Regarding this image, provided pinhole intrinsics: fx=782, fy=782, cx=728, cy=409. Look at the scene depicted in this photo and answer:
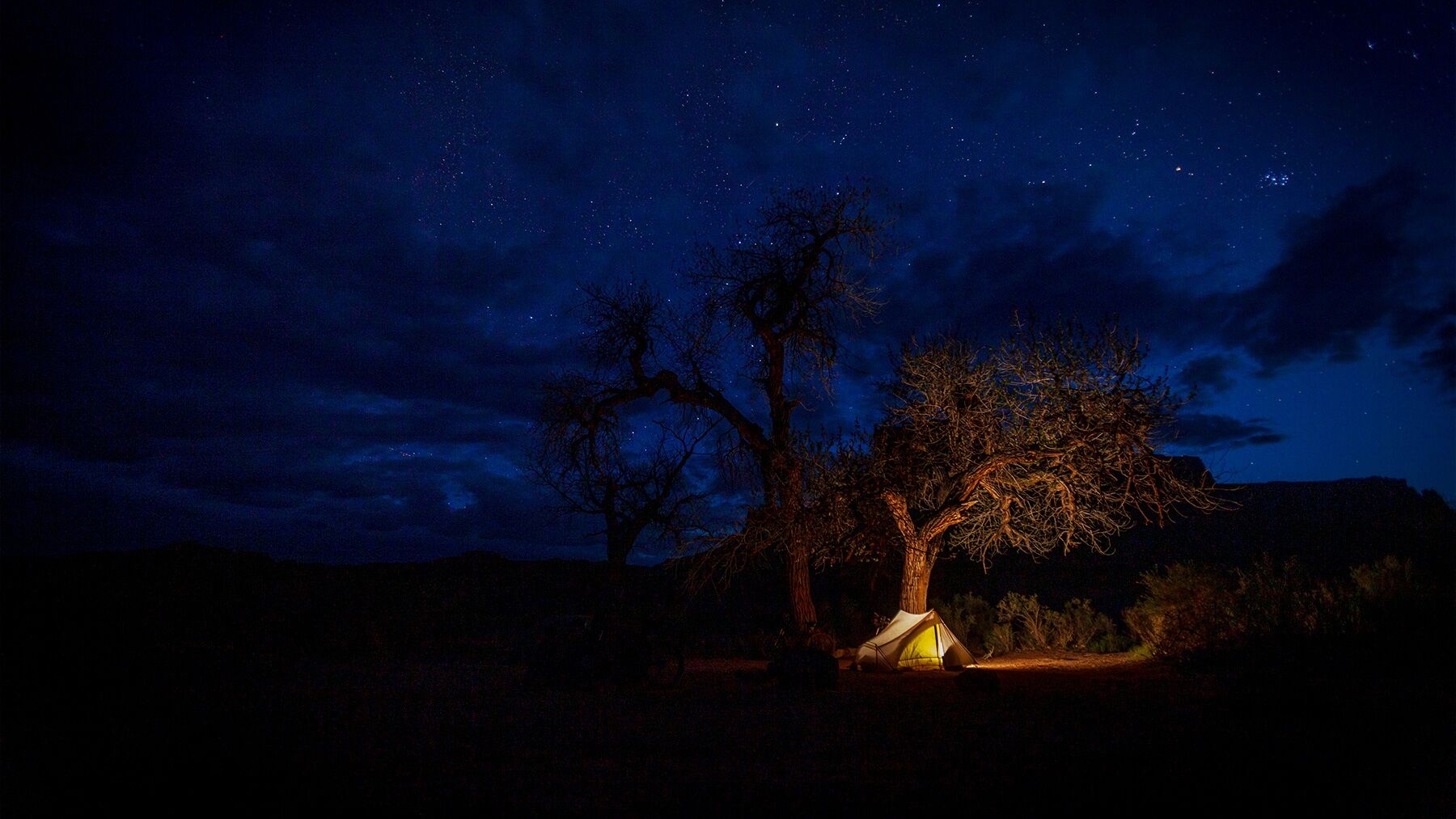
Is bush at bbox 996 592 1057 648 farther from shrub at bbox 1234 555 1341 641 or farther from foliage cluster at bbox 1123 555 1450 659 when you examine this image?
shrub at bbox 1234 555 1341 641

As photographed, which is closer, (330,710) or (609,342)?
(330,710)

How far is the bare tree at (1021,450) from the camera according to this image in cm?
1248

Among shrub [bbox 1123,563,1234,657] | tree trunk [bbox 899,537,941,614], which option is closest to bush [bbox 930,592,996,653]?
tree trunk [bbox 899,537,941,614]

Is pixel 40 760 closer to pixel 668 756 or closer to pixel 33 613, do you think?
pixel 668 756

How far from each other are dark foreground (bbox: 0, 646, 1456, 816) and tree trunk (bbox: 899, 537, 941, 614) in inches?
137

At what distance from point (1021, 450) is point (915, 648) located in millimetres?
3839

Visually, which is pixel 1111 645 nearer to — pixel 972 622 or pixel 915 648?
pixel 972 622

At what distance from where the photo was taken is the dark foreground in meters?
5.04

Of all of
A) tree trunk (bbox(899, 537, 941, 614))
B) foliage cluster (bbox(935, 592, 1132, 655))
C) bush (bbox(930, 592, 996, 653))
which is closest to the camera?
tree trunk (bbox(899, 537, 941, 614))

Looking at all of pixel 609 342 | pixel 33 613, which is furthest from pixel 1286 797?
pixel 33 613

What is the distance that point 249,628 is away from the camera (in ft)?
66.7

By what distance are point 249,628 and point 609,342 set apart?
1287cm

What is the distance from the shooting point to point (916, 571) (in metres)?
14.6

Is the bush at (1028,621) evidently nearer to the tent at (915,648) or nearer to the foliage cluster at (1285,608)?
the foliage cluster at (1285,608)
